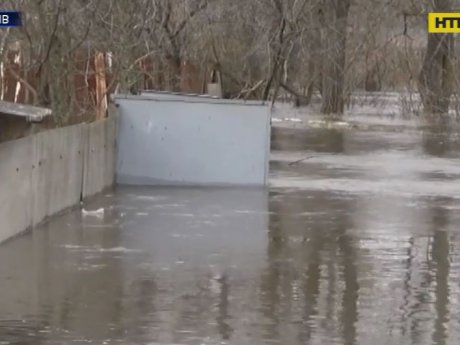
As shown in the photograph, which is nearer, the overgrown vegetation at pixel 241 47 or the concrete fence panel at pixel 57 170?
the concrete fence panel at pixel 57 170

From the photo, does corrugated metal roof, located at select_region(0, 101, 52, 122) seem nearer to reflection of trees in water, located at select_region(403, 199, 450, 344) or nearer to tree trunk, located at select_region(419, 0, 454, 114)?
reflection of trees in water, located at select_region(403, 199, 450, 344)

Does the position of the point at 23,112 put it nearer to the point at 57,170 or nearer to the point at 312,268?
the point at 312,268

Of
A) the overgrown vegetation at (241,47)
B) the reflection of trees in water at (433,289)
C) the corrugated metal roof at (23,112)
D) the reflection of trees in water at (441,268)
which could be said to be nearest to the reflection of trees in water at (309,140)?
the overgrown vegetation at (241,47)

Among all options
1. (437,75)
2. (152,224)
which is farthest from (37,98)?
(437,75)

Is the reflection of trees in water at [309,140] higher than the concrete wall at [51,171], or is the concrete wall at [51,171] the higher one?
the concrete wall at [51,171]

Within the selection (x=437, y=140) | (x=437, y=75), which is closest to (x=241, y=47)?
(x=437, y=140)

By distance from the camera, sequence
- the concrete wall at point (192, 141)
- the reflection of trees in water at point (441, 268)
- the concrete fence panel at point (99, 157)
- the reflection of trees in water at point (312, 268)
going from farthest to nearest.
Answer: the concrete wall at point (192, 141)
the concrete fence panel at point (99, 157)
the reflection of trees in water at point (312, 268)
the reflection of trees in water at point (441, 268)

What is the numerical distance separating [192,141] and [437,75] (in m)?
21.9

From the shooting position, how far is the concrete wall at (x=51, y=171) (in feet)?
40.9

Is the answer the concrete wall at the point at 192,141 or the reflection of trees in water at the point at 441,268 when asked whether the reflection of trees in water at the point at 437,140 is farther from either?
the reflection of trees in water at the point at 441,268

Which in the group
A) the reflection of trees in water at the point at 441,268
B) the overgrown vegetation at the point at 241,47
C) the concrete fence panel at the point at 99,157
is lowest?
the reflection of trees in water at the point at 441,268

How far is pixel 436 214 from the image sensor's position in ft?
51.8

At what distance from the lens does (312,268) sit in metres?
11.5

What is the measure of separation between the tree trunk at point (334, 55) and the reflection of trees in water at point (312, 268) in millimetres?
16091
